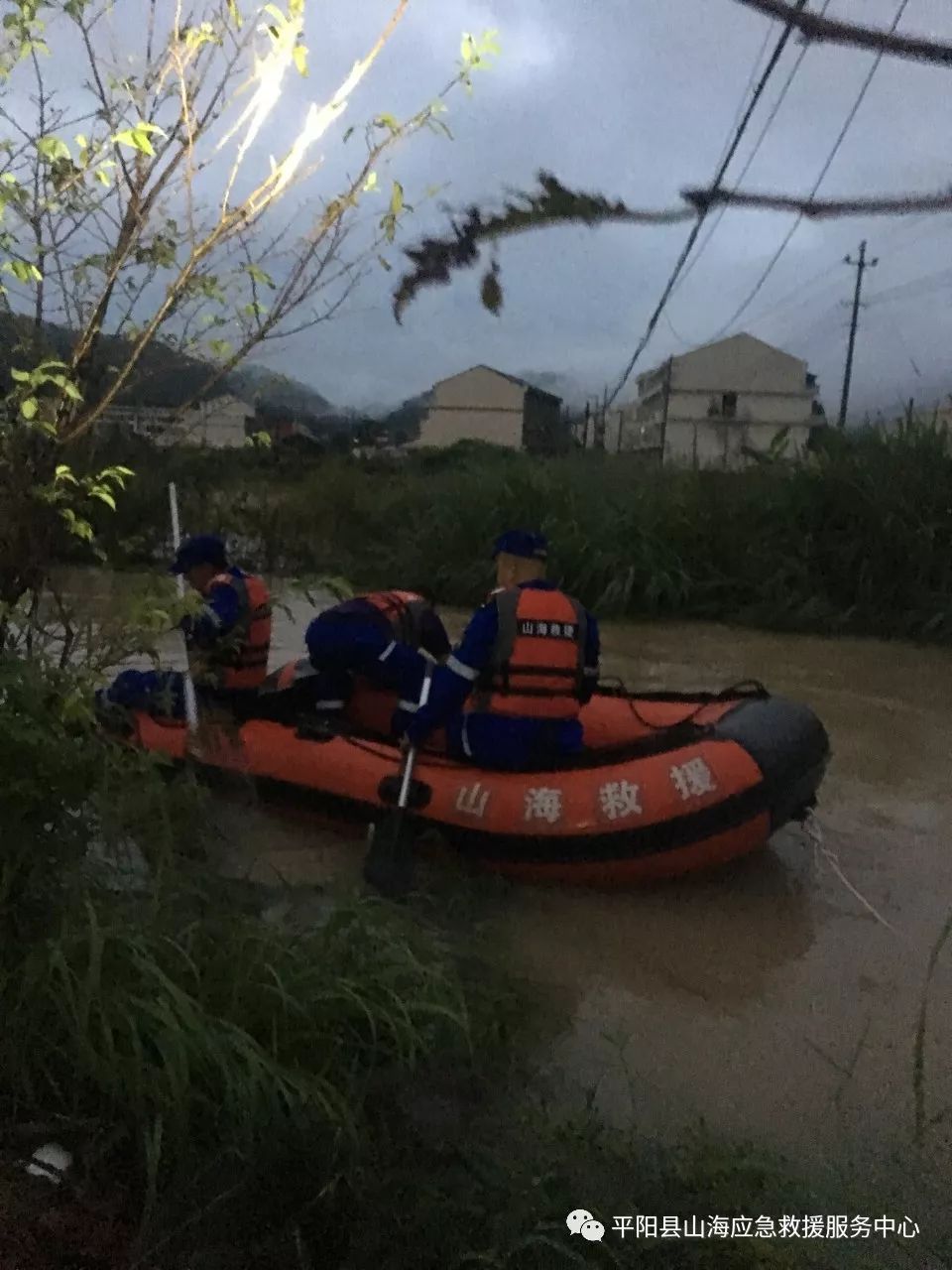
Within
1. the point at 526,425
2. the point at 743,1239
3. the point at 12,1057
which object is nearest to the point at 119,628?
the point at 12,1057

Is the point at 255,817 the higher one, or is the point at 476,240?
the point at 476,240

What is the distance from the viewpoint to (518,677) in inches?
171

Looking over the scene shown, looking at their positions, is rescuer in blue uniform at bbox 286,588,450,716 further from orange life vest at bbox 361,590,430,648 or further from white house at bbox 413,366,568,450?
white house at bbox 413,366,568,450

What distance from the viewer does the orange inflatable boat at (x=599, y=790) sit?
414cm

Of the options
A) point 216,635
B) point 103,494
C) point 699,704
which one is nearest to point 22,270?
point 103,494

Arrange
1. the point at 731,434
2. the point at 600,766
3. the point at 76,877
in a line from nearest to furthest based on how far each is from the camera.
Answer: the point at 76,877, the point at 600,766, the point at 731,434

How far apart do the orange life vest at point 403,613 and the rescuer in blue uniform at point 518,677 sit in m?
0.70

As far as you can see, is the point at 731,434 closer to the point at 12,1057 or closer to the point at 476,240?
the point at 12,1057

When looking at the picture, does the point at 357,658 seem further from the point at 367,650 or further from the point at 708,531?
the point at 708,531

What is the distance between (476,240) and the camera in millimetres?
856

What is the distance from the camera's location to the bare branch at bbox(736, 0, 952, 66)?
840 mm

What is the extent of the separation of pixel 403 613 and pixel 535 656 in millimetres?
1022

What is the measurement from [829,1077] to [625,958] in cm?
85

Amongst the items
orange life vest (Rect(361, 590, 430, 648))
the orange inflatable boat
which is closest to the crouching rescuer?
orange life vest (Rect(361, 590, 430, 648))
